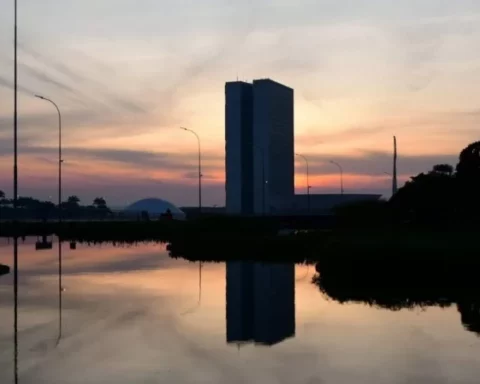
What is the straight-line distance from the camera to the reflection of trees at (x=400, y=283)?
2373 cm

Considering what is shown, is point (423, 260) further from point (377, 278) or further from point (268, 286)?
point (268, 286)

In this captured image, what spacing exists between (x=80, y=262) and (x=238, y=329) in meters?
25.5

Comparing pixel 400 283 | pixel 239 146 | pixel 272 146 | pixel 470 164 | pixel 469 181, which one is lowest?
pixel 400 283

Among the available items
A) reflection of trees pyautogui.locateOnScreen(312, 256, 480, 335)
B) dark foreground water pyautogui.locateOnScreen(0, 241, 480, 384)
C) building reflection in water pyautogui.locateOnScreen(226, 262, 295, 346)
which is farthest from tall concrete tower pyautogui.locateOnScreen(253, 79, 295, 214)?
dark foreground water pyautogui.locateOnScreen(0, 241, 480, 384)

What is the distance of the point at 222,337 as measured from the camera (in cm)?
1722

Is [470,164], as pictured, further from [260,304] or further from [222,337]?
[222,337]

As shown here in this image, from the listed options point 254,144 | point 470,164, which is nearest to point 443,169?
point 470,164

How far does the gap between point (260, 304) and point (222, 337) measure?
7268mm

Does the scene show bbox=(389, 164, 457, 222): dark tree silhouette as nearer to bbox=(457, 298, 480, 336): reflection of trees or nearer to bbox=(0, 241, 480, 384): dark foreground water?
bbox=(0, 241, 480, 384): dark foreground water

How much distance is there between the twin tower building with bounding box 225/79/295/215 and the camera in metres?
185

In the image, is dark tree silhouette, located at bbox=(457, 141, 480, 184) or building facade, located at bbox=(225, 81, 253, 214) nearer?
dark tree silhouette, located at bbox=(457, 141, 480, 184)

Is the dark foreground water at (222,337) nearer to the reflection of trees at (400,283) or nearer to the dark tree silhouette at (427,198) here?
the reflection of trees at (400,283)

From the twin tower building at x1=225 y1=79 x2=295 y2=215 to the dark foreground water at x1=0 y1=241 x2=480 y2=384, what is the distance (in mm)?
155715

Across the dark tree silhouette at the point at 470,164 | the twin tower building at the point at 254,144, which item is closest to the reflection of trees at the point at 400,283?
the dark tree silhouette at the point at 470,164
